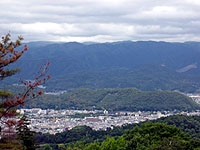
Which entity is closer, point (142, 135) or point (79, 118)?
point (142, 135)

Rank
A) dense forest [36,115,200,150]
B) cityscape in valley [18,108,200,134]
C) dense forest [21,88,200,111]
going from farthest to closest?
dense forest [21,88,200,111]
cityscape in valley [18,108,200,134]
dense forest [36,115,200,150]

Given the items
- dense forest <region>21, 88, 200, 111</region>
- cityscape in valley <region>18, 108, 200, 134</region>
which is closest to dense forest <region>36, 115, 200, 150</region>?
cityscape in valley <region>18, 108, 200, 134</region>

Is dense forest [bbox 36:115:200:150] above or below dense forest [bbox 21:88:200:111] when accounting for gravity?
above

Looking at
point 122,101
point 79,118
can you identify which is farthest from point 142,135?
point 122,101

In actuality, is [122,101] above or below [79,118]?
above

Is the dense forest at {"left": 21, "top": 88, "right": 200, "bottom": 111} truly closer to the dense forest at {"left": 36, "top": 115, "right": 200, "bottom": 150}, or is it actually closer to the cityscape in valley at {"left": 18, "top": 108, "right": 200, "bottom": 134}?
the cityscape in valley at {"left": 18, "top": 108, "right": 200, "bottom": 134}

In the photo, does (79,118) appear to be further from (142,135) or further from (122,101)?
(142,135)

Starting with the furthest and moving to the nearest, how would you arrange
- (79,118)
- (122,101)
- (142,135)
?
(122,101)
(79,118)
(142,135)

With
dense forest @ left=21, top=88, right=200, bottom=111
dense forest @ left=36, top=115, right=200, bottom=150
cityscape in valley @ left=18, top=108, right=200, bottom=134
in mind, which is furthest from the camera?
dense forest @ left=21, top=88, right=200, bottom=111
